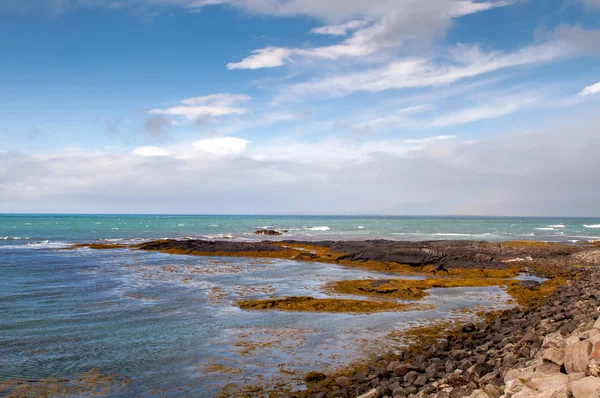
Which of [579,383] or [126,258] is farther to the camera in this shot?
[126,258]

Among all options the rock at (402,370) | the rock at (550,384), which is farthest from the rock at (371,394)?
the rock at (550,384)

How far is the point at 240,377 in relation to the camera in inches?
464

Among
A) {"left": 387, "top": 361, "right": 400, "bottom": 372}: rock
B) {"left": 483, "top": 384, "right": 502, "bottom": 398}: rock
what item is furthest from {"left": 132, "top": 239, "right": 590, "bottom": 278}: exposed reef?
{"left": 483, "top": 384, "right": 502, "bottom": 398}: rock

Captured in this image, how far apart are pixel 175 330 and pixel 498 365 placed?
11662 mm

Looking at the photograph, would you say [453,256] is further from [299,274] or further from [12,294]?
[12,294]

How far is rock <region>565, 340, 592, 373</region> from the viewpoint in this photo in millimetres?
7234

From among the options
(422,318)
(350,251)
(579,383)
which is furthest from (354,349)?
(350,251)

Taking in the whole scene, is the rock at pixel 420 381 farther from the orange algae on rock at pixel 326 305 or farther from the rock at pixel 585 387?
the orange algae on rock at pixel 326 305

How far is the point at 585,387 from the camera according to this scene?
6.03 meters

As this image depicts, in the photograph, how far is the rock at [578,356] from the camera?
723cm

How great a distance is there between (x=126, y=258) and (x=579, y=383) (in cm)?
4578

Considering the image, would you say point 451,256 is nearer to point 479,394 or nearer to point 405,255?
point 405,255

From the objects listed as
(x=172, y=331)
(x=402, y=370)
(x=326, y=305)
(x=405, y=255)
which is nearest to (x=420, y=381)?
(x=402, y=370)

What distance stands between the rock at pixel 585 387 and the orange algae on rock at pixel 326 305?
1412cm
